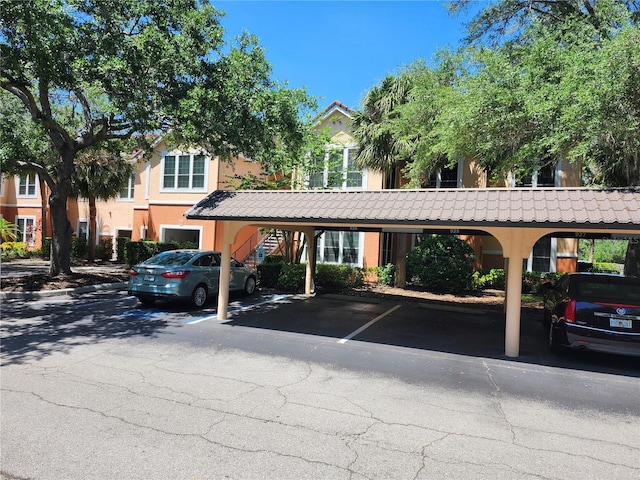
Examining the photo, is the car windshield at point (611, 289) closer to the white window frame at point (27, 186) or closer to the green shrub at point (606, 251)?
the white window frame at point (27, 186)

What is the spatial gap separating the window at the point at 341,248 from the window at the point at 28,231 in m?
22.3

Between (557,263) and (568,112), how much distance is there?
10.5 metres

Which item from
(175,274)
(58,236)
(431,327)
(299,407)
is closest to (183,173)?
(58,236)

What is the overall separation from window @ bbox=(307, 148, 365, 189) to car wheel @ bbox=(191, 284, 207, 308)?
6.57m

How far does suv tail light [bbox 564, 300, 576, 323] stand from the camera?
277 inches

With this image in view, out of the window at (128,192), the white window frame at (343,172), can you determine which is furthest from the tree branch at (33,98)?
the window at (128,192)

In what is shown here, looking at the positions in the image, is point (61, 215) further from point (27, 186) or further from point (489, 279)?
point (27, 186)

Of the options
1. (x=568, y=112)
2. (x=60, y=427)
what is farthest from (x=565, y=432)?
(x=568, y=112)

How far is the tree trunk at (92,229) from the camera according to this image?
22.4 metres

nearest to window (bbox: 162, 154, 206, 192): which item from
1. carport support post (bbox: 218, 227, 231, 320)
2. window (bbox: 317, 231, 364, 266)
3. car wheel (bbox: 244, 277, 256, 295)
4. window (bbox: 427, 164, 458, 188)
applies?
window (bbox: 317, 231, 364, 266)

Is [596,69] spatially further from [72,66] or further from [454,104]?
[72,66]

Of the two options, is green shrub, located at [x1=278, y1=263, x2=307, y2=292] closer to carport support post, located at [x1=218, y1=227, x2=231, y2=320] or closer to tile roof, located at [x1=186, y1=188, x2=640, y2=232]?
carport support post, located at [x1=218, y1=227, x2=231, y2=320]

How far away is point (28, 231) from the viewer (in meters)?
29.2

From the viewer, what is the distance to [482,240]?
18.2m
